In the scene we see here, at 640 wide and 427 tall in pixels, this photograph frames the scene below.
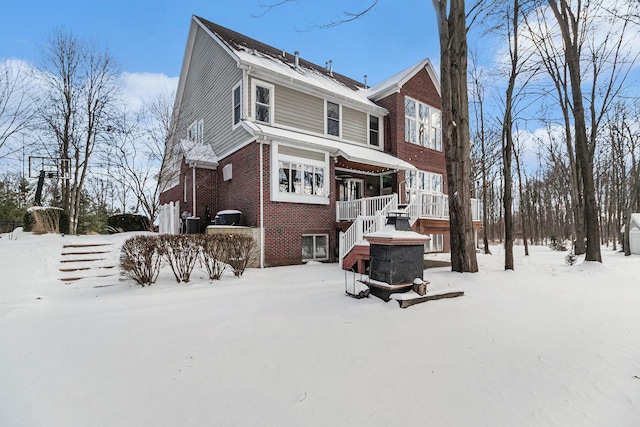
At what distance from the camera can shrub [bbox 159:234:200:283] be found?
253 inches

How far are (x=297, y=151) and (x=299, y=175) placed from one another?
0.82 metres

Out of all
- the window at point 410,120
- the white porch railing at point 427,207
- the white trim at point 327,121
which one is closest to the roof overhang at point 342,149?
the white trim at point 327,121

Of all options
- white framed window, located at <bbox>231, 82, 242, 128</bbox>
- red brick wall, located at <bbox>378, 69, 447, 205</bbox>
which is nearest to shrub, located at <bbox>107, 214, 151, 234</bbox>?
white framed window, located at <bbox>231, 82, 242, 128</bbox>

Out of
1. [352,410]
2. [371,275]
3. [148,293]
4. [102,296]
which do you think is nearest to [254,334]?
[352,410]

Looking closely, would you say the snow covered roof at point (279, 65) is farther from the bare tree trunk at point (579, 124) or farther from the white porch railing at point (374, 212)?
the bare tree trunk at point (579, 124)

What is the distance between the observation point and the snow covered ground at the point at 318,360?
2.14m

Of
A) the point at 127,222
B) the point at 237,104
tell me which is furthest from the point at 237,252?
the point at 127,222

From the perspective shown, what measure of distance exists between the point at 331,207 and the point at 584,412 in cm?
922

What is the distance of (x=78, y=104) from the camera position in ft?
52.0

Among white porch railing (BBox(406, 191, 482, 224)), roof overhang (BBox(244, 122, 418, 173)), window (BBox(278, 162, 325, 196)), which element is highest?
roof overhang (BBox(244, 122, 418, 173))

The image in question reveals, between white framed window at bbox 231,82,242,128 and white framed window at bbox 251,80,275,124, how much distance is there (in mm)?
581

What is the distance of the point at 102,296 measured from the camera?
225 inches

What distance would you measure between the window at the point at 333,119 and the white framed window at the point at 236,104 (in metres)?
3.62

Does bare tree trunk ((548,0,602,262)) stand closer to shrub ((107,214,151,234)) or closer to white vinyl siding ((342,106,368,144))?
white vinyl siding ((342,106,368,144))
